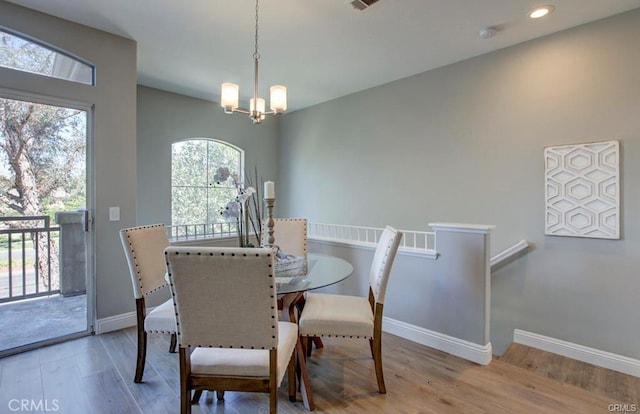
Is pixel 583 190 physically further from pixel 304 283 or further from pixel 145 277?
pixel 145 277

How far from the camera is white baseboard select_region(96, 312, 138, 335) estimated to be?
9.04 ft

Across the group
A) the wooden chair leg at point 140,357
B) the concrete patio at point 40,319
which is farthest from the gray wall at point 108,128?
the wooden chair leg at point 140,357

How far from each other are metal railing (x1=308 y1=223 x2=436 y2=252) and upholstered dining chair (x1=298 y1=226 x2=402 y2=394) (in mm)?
851

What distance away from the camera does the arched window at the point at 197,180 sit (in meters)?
4.43

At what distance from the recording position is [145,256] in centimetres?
218

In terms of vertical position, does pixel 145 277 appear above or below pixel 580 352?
above

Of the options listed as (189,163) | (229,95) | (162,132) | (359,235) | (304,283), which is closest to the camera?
(304,283)

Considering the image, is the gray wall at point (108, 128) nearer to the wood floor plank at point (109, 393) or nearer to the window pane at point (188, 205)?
the wood floor plank at point (109, 393)

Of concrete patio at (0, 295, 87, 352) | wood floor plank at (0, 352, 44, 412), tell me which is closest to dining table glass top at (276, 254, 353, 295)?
wood floor plank at (0, 352, 44, 412)

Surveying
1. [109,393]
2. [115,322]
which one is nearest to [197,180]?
[115,322]

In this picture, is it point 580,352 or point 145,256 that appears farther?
point 580,352

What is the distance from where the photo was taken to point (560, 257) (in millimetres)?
2723

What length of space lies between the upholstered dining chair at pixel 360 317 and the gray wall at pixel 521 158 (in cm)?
85

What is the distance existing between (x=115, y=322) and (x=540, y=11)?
447 cm
